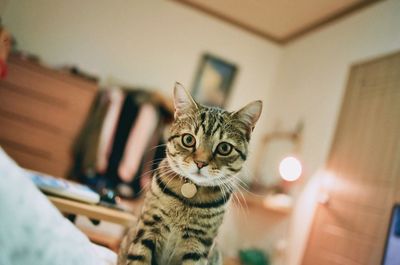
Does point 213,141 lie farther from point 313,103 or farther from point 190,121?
point 313,103

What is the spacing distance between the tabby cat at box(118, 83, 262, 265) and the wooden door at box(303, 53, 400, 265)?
170cm

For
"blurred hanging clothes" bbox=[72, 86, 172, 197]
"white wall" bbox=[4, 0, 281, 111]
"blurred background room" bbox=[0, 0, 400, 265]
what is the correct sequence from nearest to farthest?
"blurred background room" bbox=[0, 0, 400, 265] → "blurred hanging clothes" bbox=[72, 86, 172, 197] → "white wall" bbox=[4, 0, 281, 111]

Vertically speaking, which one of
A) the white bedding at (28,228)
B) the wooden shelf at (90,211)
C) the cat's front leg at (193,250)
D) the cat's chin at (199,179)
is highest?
the cat's chin at (199,179)

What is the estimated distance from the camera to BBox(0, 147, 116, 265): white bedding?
0.47 meters

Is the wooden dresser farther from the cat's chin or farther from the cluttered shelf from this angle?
the cat's chin

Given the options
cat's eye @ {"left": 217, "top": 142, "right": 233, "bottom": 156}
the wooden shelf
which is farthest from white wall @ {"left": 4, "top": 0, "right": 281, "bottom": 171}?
cat's eye @ {"left": 217, "top": 142, "right": 233, "bottom": 156}

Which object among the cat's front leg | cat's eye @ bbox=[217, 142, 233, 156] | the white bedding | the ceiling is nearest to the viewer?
the white bedding

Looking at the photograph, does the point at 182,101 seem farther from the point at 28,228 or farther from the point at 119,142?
the point at 119,142

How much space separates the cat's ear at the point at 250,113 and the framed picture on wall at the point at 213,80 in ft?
9.63

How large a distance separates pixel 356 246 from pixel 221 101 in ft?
7.28

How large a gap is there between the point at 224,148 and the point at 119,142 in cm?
232

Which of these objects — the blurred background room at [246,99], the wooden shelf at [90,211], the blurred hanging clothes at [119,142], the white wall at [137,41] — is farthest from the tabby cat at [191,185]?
the white wall at [137,41]

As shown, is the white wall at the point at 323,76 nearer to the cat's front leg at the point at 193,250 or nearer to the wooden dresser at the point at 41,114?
the wooden dresser at the point at 41,114

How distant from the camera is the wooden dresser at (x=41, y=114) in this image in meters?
2.90
